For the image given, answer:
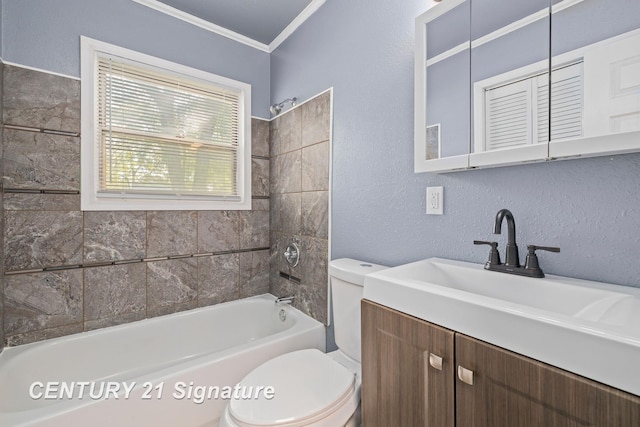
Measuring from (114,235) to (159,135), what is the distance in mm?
720

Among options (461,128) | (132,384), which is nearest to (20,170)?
(132,384)

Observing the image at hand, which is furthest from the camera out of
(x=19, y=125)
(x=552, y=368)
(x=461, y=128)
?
(x=19, y=125)

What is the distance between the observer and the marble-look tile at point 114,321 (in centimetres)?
174

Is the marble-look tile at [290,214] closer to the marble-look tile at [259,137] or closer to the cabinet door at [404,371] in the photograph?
the marble-look tile at [259,137]

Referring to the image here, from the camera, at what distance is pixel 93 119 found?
174 cm

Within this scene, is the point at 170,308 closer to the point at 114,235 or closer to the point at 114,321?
the point at 114,321

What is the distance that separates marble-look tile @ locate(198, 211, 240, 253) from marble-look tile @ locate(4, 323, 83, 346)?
821mm

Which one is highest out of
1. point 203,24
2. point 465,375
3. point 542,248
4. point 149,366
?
point 203,24

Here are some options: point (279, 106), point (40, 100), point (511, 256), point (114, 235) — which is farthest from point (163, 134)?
point (511, 256)

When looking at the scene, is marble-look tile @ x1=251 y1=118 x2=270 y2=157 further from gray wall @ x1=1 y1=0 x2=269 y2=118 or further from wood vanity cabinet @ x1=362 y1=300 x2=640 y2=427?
wood vanity cabinet @ x1=362 y1=300 x2=640 y2=427

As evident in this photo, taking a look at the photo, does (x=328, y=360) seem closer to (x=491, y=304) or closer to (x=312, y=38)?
(x=491, y=304)

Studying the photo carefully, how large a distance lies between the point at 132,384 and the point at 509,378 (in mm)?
1417

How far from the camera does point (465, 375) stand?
0.71 m

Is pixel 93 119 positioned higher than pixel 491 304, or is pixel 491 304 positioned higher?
pixel 93 119
